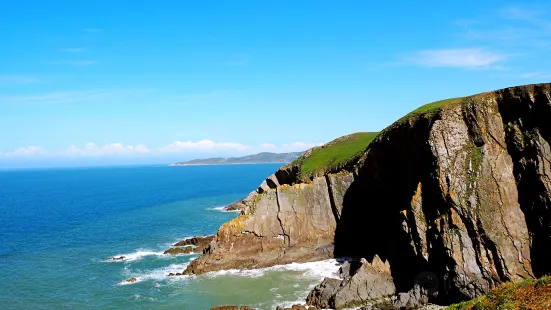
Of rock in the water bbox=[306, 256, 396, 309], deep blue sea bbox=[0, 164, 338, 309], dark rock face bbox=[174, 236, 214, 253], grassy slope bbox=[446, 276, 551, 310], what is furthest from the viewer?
dark rock face bbox=[174, 236, 214, 253]

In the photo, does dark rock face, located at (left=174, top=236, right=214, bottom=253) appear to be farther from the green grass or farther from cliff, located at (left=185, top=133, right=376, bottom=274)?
the green grass

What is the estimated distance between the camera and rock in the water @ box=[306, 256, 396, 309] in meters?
35.8

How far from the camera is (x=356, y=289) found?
36688 millimetres

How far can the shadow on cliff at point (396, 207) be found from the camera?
37094 millimetres

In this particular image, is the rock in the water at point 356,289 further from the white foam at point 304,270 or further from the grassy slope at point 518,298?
the grassy slope at point 518,298

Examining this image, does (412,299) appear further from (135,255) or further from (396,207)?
(135,255)

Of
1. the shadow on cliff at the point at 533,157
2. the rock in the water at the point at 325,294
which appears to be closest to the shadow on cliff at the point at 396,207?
the rock in the water at the point at 325,294

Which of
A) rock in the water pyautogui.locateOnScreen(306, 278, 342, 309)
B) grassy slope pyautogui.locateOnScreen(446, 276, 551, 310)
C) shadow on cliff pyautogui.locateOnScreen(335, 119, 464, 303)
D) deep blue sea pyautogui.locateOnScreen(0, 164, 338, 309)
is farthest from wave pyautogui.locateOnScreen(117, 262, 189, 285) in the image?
grassy slope pyautogui.locateOnScreen(446, 276, 551, 310)

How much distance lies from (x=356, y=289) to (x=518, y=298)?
744 inches

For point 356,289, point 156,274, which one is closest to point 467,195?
point 356,289

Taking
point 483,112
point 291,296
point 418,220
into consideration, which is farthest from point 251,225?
point 483,112

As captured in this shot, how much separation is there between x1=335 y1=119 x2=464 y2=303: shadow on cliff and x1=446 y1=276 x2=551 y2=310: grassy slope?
1399 cm

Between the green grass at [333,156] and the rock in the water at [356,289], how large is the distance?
73.5ft

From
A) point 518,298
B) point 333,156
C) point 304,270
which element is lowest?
point 304,270
